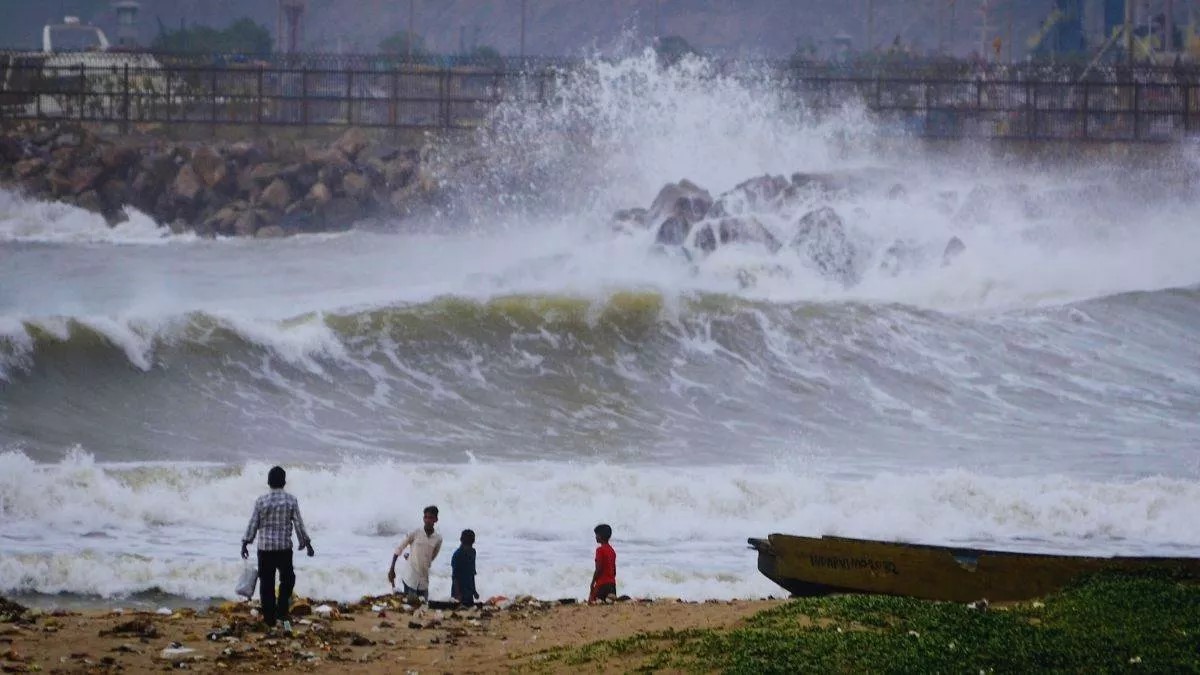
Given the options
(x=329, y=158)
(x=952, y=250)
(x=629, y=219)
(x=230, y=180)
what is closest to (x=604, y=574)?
(x=952, y=250)

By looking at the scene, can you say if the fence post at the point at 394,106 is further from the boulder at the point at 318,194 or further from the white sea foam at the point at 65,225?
the white sea foam at the point at 65,225

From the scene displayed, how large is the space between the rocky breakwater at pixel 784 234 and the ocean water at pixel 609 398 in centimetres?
21

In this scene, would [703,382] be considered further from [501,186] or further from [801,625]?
[501,186]

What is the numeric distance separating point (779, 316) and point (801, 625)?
54.3 feet

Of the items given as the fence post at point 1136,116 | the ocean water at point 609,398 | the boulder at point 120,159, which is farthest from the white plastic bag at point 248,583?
the fence post at point 1136,116

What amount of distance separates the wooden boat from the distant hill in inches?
3805

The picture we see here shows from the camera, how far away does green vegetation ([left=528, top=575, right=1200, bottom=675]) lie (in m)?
7.20

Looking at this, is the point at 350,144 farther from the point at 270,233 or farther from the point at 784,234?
the point at 784,234

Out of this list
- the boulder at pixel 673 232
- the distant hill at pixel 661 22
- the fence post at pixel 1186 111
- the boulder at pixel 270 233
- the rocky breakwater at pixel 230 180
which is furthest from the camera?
the distant hill at pixel 661 22

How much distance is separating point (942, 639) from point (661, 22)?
379 feet

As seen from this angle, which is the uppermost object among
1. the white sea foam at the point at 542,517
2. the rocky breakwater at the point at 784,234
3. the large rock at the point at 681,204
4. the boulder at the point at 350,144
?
the boulder at the point at 350,144

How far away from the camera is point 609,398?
20328 millimetres

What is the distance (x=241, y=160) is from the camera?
144ft

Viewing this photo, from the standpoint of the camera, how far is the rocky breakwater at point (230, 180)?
43.3 m
